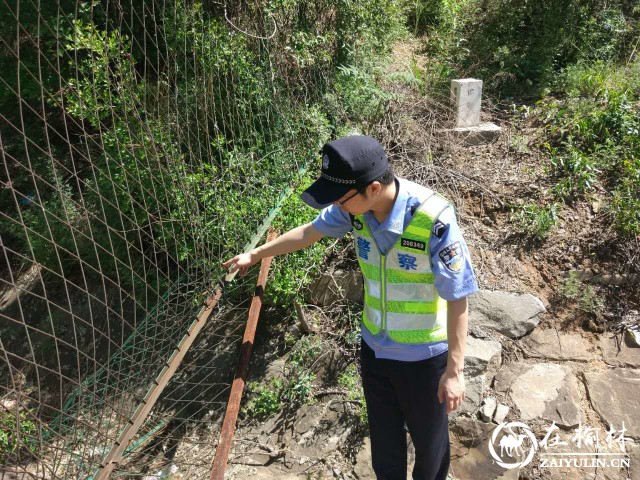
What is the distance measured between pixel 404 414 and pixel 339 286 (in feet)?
5.62

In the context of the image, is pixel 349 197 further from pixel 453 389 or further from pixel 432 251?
pixel 453 389

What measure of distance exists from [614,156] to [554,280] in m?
1.21

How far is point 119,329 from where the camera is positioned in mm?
4453

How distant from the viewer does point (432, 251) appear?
1885 millimetres

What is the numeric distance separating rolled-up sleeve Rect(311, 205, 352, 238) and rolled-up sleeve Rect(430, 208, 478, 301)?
438 mm

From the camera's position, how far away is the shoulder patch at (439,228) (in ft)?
6.06

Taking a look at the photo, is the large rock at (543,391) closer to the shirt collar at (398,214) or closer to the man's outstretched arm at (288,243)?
the man's outstretched arm at (288,243)

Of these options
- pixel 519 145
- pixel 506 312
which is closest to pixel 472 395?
pixel 506 312

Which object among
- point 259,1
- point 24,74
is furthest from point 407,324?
point 24,74

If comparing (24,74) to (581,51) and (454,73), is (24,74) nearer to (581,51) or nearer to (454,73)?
(454,73)

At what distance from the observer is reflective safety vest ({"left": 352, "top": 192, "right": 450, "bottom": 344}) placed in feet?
6.27

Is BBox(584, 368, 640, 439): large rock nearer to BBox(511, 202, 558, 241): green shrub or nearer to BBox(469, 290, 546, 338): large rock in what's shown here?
BBox(469, 290, 546, 338): large rock

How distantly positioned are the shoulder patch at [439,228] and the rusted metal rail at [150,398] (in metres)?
1.35

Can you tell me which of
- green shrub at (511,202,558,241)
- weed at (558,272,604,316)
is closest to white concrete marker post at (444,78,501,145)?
green shrub at (511,202,558,241)
